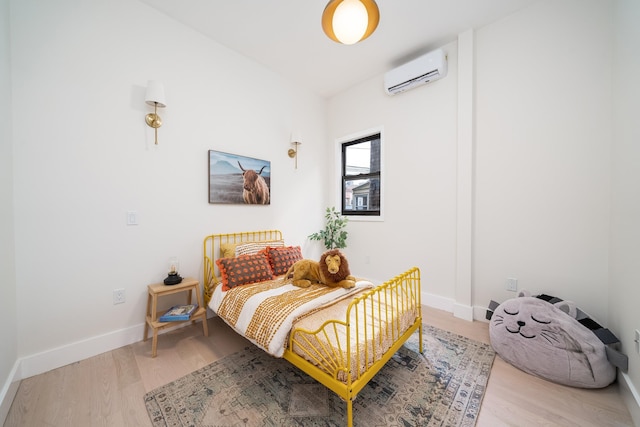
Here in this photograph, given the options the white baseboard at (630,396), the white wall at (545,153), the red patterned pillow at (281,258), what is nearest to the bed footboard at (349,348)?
the red patterned pillow at (281,258)

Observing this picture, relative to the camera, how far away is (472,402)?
4.66 ft

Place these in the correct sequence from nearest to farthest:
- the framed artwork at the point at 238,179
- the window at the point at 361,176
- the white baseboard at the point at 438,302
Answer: the framed artwork at the point at 238,179, the white baseboard at the point at 438,302, the window at the point at 361,176

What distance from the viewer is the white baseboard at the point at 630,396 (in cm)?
126

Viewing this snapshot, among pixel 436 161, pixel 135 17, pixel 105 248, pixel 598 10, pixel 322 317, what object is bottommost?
pixel 322 317

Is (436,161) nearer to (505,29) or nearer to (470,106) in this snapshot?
(470,106)

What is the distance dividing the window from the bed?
4.84ft

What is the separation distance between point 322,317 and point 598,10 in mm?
3234

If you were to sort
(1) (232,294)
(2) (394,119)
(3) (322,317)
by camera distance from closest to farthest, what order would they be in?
(3) (322,317) < (1) (232,294) < (2) (394,119)

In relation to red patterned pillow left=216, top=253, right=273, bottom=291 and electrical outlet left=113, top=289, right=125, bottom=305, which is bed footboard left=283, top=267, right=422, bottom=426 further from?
electrical outlet left=113, top=289, right=125, bottom=305

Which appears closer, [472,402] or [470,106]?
[472,402]

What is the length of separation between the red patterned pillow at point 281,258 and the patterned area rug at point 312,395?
0.83 m

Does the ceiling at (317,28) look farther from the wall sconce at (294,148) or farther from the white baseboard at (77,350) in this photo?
the white baseboard at (77,350)

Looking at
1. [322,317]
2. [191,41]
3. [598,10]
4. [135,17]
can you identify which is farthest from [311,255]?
[598,10]

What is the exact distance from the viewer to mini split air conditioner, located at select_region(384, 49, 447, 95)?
254 centimetres
